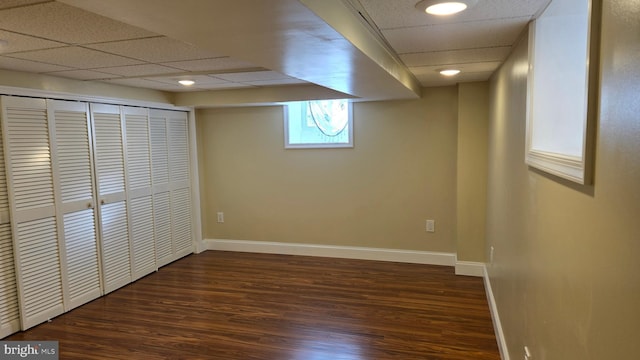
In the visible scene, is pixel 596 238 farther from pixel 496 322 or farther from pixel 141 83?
pixel 141 83

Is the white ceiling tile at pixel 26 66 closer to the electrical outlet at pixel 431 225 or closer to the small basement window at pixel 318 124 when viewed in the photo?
the small basement window at pixel 318 124

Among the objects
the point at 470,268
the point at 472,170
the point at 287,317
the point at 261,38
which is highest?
the point at 261,38

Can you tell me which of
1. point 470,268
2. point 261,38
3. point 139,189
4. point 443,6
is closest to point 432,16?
point 443,6

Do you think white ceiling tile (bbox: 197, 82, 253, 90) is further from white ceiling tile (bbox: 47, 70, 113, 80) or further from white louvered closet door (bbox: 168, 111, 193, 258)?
white ceiling tile (bbox: 47, 70, 113, 80)

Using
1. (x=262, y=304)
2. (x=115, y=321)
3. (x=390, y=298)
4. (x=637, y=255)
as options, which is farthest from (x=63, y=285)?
(x=637, y=255)

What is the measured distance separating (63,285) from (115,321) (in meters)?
0.57

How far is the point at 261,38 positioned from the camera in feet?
4.80

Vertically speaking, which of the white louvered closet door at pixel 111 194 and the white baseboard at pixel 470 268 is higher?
the white louvered closet door at pixel 111 194

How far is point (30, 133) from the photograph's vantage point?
10.3ft

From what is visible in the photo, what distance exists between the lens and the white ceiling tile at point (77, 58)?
241 centimetres

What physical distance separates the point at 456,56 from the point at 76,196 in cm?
332

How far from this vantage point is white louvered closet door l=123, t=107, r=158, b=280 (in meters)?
4.11
